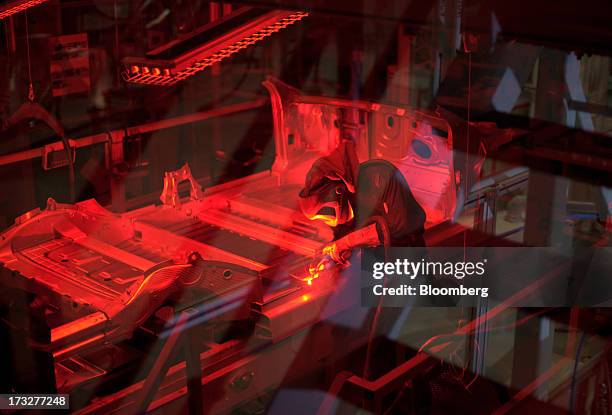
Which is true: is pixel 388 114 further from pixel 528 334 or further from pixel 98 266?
pixel 98 266

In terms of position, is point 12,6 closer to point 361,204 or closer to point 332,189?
point 332,189

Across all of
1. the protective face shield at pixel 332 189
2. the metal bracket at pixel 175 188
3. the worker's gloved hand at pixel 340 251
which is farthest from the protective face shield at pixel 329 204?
the metal bracket at pixel 175 188

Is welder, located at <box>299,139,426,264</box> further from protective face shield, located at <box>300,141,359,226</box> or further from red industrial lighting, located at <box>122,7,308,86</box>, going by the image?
red industrial lighting, located at <box>122,7,308,86</box>

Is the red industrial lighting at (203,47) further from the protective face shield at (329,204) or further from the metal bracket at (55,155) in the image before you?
the metal bracket at (55,155)

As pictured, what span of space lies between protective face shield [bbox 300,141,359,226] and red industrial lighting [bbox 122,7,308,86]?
51 cm

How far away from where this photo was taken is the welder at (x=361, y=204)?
230cm

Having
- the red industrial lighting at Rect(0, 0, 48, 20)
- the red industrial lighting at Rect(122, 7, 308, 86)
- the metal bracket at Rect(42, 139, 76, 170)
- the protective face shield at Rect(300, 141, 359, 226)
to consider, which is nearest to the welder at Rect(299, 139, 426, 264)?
the protective face shield at Rect(300, 141, 359, 226)

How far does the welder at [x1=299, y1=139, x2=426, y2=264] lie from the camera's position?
2.30 m

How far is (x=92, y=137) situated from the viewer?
307 centimetres

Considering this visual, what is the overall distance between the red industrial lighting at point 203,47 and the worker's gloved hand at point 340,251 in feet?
2.02

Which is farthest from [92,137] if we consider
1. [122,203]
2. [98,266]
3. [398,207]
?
[398,207]

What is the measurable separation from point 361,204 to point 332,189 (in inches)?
5.2

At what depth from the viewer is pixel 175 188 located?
8.93 feet

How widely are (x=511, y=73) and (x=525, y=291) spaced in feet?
4.55
